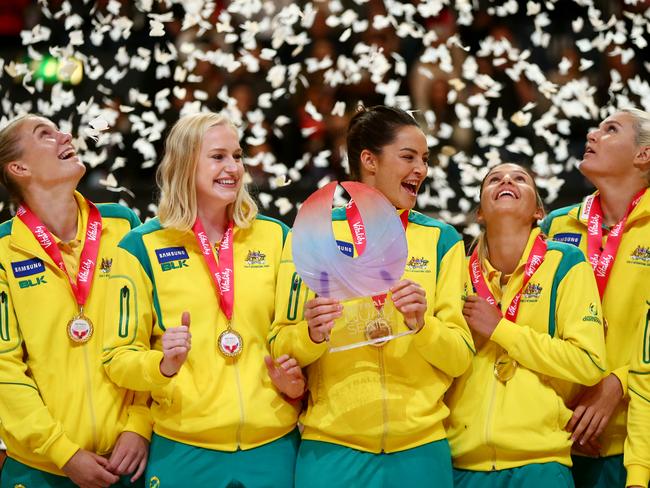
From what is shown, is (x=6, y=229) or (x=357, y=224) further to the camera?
(x=6, y=229)

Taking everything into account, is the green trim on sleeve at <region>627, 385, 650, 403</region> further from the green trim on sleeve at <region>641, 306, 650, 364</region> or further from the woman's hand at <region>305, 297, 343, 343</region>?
the woman's hand at <region>305, 297, 343, 343</region>

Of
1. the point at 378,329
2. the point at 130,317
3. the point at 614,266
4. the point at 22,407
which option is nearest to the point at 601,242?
the point at 614,266

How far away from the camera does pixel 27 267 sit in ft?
10.5

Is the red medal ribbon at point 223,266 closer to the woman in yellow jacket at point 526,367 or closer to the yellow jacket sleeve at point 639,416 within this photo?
the woman in yellow jacket at point 526,367

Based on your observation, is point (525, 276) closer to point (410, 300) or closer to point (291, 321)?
point (410, 300)

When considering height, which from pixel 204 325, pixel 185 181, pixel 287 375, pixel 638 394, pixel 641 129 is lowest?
pixel 638 394

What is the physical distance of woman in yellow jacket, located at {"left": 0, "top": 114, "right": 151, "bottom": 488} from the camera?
3.02 meters

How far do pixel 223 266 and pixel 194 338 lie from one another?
0.27 m

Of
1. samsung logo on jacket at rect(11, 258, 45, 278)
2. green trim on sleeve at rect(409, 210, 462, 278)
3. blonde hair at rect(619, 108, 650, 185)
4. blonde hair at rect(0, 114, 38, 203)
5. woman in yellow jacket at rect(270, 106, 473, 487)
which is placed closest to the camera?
woman in yellow jacket at rect(270, 106, 473, 487)

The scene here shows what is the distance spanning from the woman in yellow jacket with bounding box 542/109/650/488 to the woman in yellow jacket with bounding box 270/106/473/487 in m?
0.58

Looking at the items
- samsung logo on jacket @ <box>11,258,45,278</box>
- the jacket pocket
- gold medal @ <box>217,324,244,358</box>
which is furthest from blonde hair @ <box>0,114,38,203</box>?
gold medal @ <box>217,324,244,358</box>

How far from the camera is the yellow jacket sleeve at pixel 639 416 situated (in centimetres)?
301

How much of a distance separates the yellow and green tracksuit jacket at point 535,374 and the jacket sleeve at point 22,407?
4.58 feet

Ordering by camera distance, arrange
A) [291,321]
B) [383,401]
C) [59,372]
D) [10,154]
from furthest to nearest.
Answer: [10,154] → [59,372] → [291,321] → [383,401]
